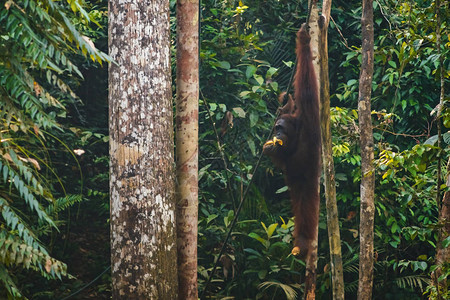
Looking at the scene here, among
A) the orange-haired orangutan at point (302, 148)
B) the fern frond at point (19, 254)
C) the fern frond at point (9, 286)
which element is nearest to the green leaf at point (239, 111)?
the orange-haired orangutan at point (302, 148)

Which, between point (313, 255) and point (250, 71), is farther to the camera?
point (250, 71)

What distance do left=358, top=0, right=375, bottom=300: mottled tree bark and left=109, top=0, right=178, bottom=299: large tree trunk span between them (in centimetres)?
153

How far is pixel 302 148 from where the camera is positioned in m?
4.36

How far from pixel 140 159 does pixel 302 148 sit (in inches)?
77.6

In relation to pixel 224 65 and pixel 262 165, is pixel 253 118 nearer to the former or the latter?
pixel 224 65

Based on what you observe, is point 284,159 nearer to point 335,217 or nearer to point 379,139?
point 335,217

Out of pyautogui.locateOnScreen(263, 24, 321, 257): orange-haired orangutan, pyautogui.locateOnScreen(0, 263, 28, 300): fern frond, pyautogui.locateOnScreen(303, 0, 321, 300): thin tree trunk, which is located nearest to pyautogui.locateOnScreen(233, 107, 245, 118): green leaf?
pyautogui.locateOnScreen(263, 24, 321, 257): orange-haired orangutan

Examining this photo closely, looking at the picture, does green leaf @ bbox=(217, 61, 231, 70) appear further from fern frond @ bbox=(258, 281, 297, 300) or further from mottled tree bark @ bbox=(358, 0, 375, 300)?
fern frond @ bbox=(258, 281, 297, 300)

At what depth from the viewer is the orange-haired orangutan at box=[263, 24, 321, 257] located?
391 cm

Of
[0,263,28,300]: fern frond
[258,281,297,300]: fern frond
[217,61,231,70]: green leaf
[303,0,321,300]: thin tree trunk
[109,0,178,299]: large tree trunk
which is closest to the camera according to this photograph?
[0,263,28,300]: fern frond

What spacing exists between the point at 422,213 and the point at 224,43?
8.21 feet

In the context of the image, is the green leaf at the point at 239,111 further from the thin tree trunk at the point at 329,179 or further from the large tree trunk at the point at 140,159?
the large tree trunk at the point at 140,159

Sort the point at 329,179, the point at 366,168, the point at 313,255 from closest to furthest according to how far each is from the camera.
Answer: the point at 366,168
the point at 329,179
the point at 313,255

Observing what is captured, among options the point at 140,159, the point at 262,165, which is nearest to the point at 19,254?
the point at 140,159
